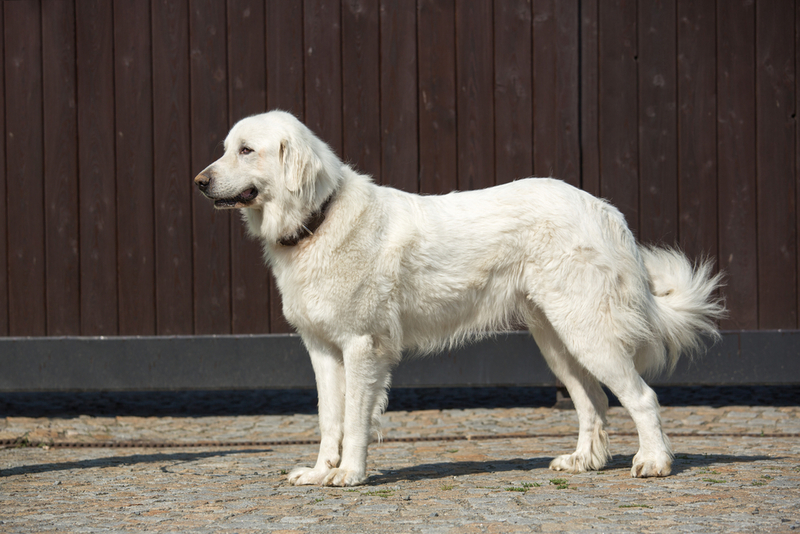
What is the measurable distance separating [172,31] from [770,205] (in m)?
5.32

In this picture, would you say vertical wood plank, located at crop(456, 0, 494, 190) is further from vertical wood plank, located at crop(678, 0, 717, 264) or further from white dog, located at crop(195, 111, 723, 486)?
white dog, located at crop(195, 111, 723, 486)

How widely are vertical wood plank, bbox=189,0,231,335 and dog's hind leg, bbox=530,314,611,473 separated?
3.27 meters

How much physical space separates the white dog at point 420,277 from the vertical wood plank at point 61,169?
324cm

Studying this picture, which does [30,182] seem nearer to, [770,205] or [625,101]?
[625,101]

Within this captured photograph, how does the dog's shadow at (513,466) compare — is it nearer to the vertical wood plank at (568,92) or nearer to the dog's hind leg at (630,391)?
the dog's hind leg at (630,391)

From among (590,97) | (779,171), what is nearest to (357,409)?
(590,97)


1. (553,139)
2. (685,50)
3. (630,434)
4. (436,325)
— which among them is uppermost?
(685,50)

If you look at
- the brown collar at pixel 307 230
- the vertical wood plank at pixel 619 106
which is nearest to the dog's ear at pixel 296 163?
the brown collar at pixel 307 230

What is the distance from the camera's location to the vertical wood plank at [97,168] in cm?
697

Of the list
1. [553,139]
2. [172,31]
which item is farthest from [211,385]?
[553,139]

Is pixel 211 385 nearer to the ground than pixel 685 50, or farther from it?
nearer to the ground

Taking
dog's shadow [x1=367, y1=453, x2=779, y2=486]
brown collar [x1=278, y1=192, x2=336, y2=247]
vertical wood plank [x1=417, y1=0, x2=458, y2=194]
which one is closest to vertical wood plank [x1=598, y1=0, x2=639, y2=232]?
vertical wood plank [x1=417, y1=0, x2=458, y2=194]

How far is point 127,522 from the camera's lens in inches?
133

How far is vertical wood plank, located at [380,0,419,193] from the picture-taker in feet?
23.1
